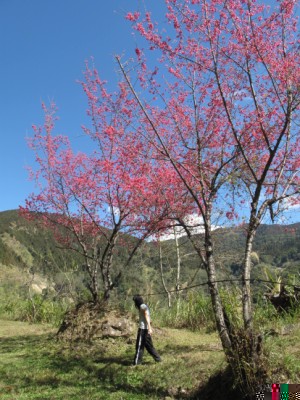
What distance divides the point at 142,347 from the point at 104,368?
2.52 ft

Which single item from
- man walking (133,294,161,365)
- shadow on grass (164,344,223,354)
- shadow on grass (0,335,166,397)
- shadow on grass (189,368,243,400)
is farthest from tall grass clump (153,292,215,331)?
shadow on grass (189,368,243,400)

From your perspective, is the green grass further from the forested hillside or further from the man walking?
the forested hillside

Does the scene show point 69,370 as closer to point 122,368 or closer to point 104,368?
point 104,368

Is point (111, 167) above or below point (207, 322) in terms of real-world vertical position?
above

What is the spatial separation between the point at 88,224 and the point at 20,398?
591cm

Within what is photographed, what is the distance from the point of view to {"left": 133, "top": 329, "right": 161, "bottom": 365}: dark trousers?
22.6 ft

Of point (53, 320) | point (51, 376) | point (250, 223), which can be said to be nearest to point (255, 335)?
point (250, 223)

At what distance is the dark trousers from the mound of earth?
1.95m

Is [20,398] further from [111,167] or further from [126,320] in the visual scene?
[111,167]

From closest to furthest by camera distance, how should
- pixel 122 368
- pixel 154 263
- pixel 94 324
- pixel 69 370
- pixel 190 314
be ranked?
pixel 122 368, pixel 69 370, pixel 94 324, pixel 190 314, pixel 154 263

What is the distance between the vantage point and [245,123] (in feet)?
22.6

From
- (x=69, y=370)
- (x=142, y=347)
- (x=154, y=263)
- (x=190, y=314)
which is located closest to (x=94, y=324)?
(x=69, y=370)

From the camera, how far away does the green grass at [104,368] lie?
18.3 ft

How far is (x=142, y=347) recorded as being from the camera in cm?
699
